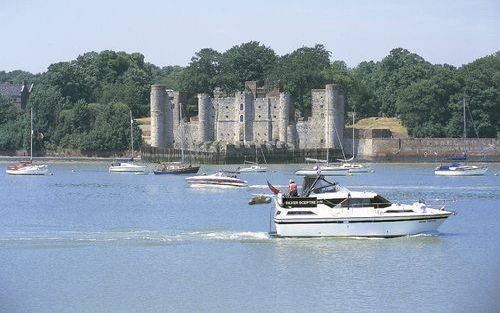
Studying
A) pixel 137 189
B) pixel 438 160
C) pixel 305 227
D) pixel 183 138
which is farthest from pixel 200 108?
pixel 305 227

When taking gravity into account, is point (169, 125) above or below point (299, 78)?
below

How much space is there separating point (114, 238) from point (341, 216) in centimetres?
807

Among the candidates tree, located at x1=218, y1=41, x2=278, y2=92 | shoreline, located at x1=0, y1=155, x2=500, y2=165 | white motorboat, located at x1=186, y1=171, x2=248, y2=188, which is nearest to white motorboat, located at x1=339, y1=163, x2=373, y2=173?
shoreline, located at x1=0, y1=155, x2=500, y2=165

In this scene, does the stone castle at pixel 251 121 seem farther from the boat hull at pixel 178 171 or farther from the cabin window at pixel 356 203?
the cabin window at pixel 356 203

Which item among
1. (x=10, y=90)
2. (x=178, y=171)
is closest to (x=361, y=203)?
(x=178, y=171)

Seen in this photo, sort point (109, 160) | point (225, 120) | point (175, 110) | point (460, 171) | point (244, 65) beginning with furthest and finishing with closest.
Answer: point (244, 65)
point (109, 160)
point (175, 110)
point (225, 120)
point (460, 171)

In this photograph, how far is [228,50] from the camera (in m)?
110

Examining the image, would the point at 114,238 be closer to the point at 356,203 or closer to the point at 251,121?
the point at 356,203

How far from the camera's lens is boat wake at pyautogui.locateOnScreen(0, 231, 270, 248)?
1560 inches

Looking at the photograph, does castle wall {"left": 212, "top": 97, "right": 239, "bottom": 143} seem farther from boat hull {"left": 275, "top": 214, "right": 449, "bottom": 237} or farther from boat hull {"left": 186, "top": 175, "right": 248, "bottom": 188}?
boat hull {"left": 275, "top": 214, "right": 449, "bottom": 237}

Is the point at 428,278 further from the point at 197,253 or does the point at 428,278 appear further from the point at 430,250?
the point at 197,253

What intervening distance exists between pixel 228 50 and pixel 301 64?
8.85 m

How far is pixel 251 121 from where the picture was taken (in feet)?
311

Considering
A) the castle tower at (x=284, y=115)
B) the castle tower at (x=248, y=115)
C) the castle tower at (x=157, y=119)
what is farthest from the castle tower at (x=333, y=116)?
the castle tower at (x=157, y=119)
